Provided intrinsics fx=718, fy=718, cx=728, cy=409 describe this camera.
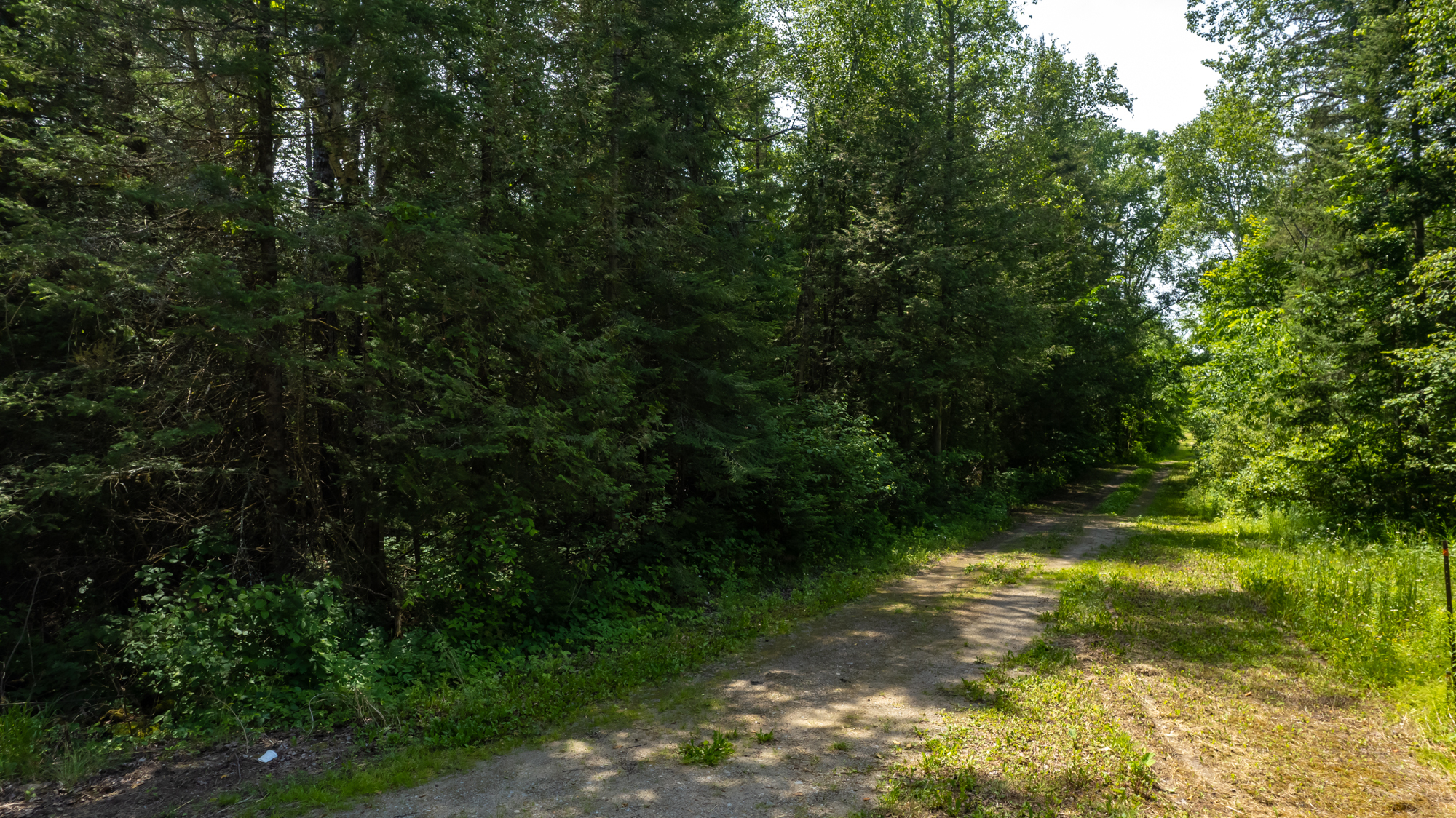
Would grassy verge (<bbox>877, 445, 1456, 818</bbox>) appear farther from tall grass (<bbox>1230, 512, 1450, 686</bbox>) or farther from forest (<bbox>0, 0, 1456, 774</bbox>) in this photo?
forest (<bbox>0, 0, 1456, 774</bbox>)

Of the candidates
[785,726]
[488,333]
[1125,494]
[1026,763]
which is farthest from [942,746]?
[1125,494]

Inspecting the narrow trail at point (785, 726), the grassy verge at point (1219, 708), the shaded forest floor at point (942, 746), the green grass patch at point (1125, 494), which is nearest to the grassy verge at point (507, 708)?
the shaded forest floor at point (942, 746)

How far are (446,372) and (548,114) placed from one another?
3.59 m

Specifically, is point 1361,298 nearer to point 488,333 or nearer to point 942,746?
point 942,746

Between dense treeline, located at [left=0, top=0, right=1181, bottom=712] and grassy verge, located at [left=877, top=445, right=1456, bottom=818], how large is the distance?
4.58 metres

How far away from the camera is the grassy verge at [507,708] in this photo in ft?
16.1

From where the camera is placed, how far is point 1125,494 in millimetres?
26281

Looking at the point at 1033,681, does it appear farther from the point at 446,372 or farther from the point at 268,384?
the point at 268,384

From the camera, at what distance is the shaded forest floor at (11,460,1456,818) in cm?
471

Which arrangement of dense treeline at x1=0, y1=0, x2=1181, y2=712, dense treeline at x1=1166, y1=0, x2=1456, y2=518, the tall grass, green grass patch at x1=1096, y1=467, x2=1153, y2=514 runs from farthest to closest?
green grass patch at x1=1096, y1=467, x2=1153, y2=514
dense treeline at x1=1166, y1=0, x2=1456, y2=518
the tall grass
dense treeline at x1=0, y1=0, x2=1181, y2=712

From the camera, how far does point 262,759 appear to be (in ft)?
17.4

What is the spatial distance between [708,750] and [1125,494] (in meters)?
25.5

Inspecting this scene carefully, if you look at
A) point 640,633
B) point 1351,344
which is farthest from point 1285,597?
point 640,633

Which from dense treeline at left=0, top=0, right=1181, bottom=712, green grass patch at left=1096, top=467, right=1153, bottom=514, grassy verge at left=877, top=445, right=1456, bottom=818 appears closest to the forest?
dense treeline at left=0, top=0, right=1181, bottom=712
